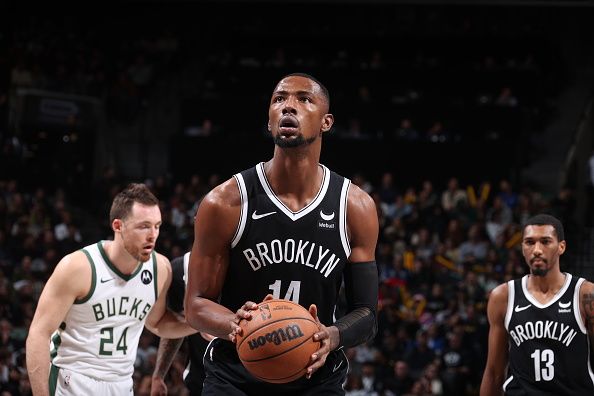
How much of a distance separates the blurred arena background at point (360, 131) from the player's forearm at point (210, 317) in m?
7.23

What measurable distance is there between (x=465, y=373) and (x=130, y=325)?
6.79 metres

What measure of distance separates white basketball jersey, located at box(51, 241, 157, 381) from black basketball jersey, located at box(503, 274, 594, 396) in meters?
2.50

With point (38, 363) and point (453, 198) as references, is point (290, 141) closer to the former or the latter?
point (38, 363)

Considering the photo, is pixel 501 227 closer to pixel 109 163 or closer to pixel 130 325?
pixel 109 163

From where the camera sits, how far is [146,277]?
6.00 metres

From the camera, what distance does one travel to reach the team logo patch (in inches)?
235

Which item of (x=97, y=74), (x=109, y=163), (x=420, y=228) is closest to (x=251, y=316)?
(x=420, y=228)

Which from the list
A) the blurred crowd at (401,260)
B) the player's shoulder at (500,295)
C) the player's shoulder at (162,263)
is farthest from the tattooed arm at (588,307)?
the blurred crowd at (401,260)

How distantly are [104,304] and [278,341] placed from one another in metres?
2.15

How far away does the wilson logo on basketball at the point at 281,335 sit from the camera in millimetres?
3826

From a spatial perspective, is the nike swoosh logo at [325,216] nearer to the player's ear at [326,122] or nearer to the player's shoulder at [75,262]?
the player's ear at [326,122]

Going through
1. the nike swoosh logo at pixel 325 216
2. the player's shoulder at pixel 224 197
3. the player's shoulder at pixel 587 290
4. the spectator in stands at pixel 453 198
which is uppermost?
the spectator in stands at pixel 453 198

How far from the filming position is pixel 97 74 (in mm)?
20203

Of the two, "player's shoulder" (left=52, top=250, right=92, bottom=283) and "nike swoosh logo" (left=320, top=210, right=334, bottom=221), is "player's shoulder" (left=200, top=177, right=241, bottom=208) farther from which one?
"player's shoulder" (left=52, top=250, right=92, bottom=283)
